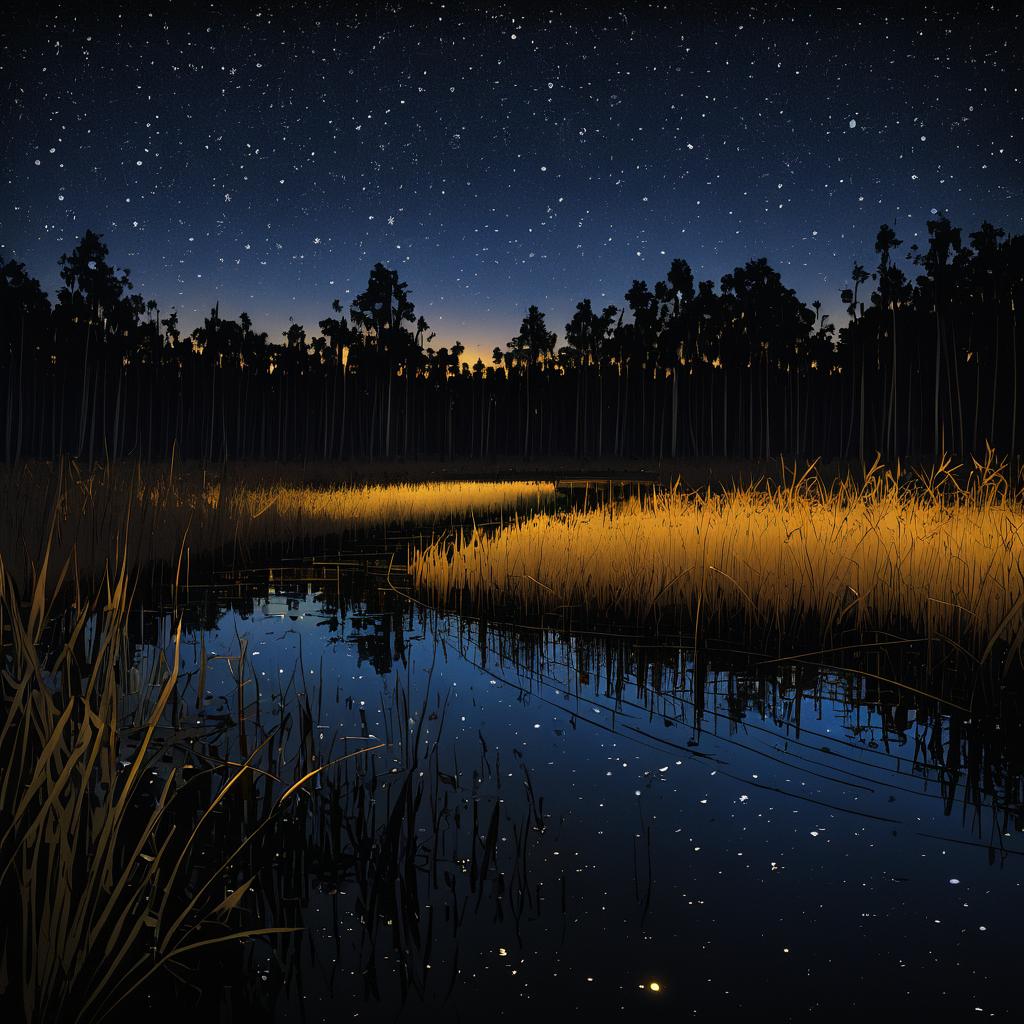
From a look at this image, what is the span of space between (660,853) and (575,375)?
7508cm

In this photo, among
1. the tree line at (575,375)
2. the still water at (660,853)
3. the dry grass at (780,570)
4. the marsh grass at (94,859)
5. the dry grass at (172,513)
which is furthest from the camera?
the tree line at (575,375)

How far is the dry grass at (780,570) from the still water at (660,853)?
1.00 meters

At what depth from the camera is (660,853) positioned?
3.03 meters

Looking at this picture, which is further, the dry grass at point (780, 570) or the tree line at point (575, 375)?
the tree line at point (575, 375)

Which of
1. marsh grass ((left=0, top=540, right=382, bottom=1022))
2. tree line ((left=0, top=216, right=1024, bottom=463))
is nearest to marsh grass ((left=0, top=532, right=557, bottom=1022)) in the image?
marsh grass ((left=0, top=540, right=382, bottom=1022))

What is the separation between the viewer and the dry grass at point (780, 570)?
6254mm

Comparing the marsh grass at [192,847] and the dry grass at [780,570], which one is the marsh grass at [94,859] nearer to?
the marsh grass at [192,847]

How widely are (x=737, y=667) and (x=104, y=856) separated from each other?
4.34 metres

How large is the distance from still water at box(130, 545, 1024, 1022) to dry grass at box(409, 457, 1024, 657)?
1000 millimetres

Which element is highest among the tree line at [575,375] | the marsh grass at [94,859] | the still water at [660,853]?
the tree line at [575,375]

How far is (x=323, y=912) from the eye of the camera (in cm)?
262

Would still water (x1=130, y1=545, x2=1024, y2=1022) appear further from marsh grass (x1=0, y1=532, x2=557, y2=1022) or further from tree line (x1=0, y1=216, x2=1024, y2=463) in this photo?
tree line (x1=0, y1=216, x2=1024, y2=463)

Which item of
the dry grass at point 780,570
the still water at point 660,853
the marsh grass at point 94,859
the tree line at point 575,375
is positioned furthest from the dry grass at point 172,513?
the tree line at point 575,375

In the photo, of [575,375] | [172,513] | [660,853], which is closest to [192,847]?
[660,853]
